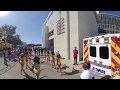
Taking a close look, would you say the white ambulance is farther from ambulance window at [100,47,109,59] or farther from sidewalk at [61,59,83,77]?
sidewalk at [61,59,83,77]

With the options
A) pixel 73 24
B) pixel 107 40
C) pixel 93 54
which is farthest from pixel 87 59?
pixel 73 24

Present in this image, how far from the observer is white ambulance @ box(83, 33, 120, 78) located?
6215mm

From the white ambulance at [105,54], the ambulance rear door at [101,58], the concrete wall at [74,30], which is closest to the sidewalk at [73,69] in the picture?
the white ambulance at [105,54]

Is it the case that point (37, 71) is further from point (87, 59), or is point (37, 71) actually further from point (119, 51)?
point (119, 51)

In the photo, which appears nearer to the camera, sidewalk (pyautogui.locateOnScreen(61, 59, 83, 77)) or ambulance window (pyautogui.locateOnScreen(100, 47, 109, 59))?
ambulance window (pyautogui.locateOnScreen(100, 47, 109, 59))

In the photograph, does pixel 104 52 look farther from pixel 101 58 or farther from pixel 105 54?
pixel 101 58

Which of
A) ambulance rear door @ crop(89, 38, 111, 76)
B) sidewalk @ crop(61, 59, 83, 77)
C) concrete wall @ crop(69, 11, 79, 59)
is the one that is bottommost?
sidewalk @ crop(61, 59, 83, 77)

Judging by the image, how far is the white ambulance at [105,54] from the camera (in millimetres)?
6215

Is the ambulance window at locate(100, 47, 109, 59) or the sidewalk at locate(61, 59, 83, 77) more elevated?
the ambulance window at locate(100, 47, 109, 59)

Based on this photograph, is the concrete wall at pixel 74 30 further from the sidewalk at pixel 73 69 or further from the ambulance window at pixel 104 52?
the ambulance window at pixel 104 52

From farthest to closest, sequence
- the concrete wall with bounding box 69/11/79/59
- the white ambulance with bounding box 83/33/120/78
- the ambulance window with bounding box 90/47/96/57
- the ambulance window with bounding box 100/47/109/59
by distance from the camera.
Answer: the concrete wall with bounding box 69/11/79/59
the ambulance window with bounding box 90/47/96/57
the ambulance window with bounding box 100/47/109/59
the white ambulance with bounding box 83/33/120/78

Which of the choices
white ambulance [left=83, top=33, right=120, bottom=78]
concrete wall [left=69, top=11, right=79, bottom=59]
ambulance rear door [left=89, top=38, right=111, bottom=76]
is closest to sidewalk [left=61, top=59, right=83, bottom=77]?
white ambulance [left=83, top=33, right=120, bottom=78]
